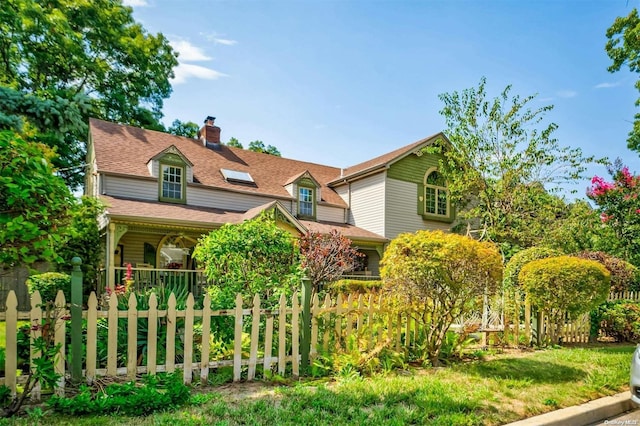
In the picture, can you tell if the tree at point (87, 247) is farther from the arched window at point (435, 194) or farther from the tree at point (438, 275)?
the arched window at point (435, 194)

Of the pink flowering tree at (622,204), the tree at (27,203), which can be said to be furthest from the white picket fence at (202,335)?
the pink flowering tree at (622,204)

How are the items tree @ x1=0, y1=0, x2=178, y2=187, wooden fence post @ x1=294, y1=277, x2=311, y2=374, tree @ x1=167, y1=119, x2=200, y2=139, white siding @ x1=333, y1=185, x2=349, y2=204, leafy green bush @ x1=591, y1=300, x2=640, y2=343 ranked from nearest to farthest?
1. wooden fence post @ x1=294, y1=277, x2=311, y2=374
2. leafy green bush @ x1=591, y1=300, x2=640, y2=343
3. white siding @ x1=333, y1=185, x2=349, y2=204
4. tree @ x1=0, y1=0, x2=178, y2=187
5. tree @ x1=167, y1=119, x2=200, y2=139

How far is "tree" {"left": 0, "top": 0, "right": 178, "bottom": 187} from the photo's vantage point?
22.1 meters

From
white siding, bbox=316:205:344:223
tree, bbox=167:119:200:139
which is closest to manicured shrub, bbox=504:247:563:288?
white siding, bbox=316:205:344:223

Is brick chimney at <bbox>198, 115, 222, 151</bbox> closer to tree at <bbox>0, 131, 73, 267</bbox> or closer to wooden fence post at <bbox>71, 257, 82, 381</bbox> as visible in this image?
wooden fence post at <bbox>71, 257, 82, 381</bbox>

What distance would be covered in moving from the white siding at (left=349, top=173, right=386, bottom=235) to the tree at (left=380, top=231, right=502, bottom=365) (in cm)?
1223

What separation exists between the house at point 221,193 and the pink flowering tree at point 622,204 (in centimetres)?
656

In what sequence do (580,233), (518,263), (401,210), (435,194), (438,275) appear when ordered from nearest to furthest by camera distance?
(438,275)
(518,263)
(580,233)
(401,210)
(435,194)

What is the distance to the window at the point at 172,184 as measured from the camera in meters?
15.7

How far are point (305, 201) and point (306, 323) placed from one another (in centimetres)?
1345

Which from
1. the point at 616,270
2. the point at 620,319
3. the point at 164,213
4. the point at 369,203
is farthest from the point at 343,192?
the point at 620,319

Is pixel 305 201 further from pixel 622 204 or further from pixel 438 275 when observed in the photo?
pixel 438 275

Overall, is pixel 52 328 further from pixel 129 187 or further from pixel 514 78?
pixel 514 78

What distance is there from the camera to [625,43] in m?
17.8
